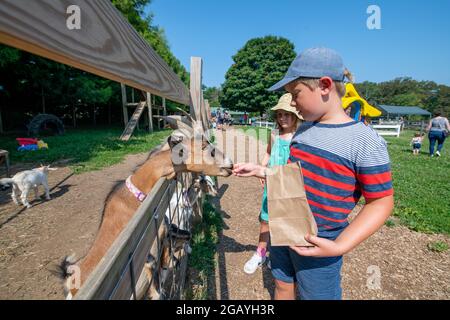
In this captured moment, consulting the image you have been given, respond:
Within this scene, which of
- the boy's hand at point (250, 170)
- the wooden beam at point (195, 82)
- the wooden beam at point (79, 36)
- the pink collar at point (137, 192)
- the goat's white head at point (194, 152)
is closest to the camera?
the wooden beam at point (79, 36)

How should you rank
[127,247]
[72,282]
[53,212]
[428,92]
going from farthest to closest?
[428,92] → [53,212] → [72,282] → [127,247]

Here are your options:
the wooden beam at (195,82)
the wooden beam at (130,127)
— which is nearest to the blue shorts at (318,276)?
the wooden beam at (195,82)

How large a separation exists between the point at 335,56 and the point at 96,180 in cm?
725

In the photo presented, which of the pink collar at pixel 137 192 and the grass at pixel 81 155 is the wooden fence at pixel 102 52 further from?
the grass at pixel 81 155

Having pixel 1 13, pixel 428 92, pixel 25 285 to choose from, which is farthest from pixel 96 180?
pixel 428 92

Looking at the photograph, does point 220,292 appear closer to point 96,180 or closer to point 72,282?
point 72,282

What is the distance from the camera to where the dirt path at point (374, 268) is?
2900mm

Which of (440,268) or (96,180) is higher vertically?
(96,180)

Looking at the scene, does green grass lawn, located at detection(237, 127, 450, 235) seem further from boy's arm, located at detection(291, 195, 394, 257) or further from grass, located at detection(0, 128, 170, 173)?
grass, located at detection(0, 128, 170, 173)

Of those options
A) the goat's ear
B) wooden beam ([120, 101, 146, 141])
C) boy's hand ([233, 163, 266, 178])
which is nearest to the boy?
boy's hand ([233, 163, 266, 178])

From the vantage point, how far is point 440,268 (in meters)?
3.33

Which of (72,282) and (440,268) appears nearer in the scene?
(72,282)

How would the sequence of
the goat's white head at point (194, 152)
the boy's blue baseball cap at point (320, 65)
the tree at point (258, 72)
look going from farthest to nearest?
the tree at point (258, 72)
the goat's white head at point (194, 152)
the boy's blue baseball cap at point (320, 65)

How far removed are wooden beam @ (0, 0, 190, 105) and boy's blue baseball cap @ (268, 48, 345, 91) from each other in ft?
2.88
